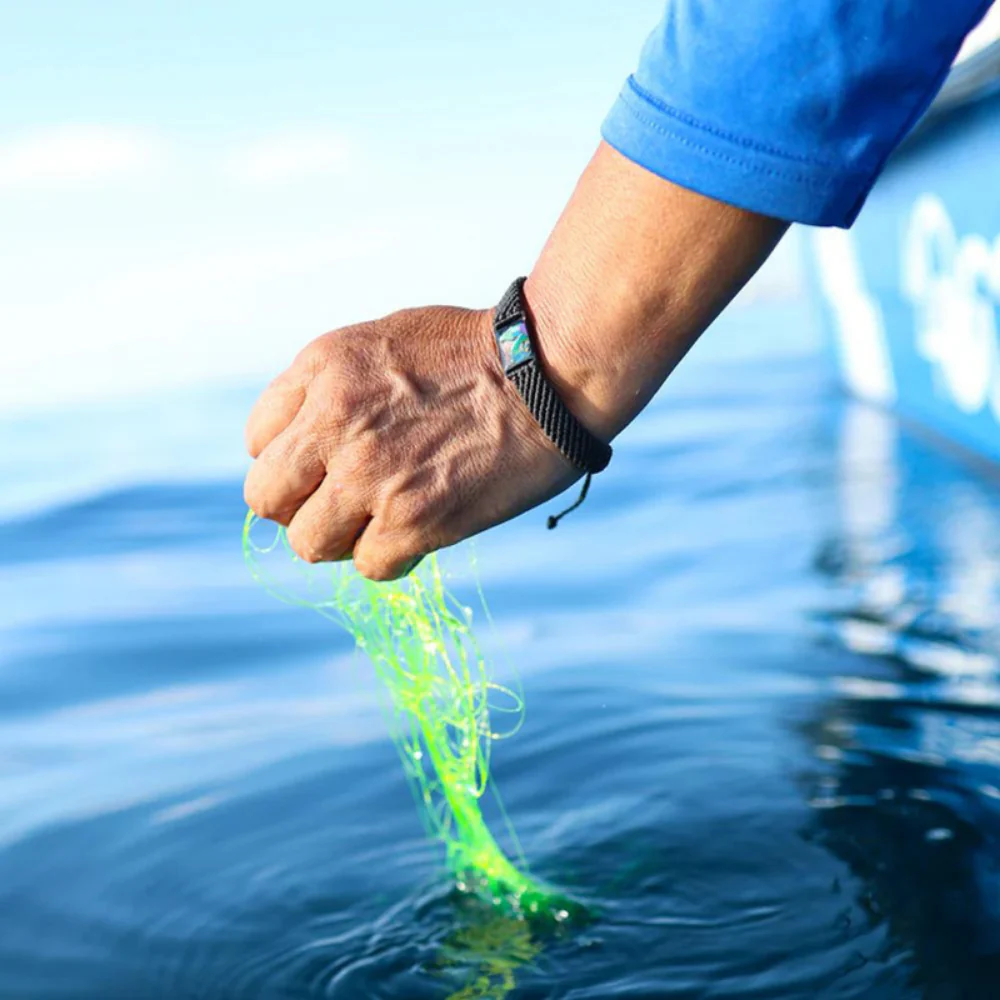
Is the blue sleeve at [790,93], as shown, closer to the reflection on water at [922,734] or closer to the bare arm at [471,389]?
the bare arm at [471,389]

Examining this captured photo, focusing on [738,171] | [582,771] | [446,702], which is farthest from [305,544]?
[582,771]

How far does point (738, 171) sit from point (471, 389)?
1.17 ft

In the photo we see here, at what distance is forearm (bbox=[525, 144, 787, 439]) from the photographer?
1137 mm

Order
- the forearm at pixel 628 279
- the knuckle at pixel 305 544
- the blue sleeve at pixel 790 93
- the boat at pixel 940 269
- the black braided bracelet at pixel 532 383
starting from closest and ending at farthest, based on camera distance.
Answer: the blue sleeve at pixel 790 93 → the forearm at pixel 628 279 → the black braided bracelet at pixel 532 383 → the knuckle at pixel 305 544 → the boat at pixel 940 269

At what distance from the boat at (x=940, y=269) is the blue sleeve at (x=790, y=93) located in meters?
2.81

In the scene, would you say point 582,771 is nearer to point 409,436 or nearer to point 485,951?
point 485,951

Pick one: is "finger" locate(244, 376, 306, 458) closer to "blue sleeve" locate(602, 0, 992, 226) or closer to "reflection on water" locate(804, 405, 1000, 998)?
"blue sleeve" locate(602, 0, 992, 226)

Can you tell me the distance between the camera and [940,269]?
14.8ft

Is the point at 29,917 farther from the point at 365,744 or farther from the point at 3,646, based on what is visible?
the point at 3,646

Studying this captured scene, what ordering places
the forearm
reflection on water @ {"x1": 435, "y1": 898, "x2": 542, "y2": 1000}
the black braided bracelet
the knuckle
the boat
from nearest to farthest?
the forearm → the black braided bracelet → the knuckle → reflection on water @ {"x1": 435, "y1": 898, "x2": 542, "y2": 1000} → the boat

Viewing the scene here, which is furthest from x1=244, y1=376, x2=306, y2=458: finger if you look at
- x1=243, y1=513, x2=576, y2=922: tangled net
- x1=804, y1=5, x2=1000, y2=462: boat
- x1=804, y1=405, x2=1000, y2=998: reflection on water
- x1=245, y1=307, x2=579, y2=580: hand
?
x1=804, y1=5, x2=1000, y2=462: boat

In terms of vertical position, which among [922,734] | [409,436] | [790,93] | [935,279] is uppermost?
[790,93]

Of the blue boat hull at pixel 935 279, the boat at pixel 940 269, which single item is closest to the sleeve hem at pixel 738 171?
the boat at pixel 940 269

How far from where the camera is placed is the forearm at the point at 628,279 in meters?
1.14
